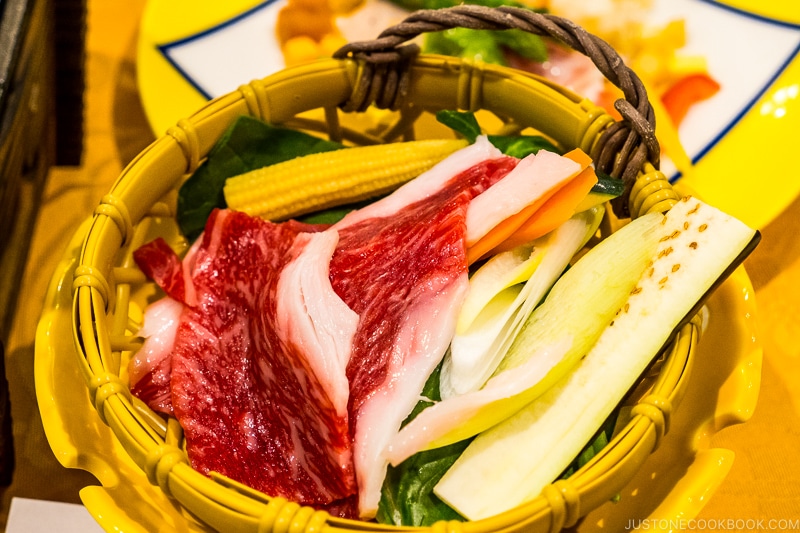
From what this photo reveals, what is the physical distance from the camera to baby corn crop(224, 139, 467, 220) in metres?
1.28

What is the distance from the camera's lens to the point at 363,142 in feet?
5.05

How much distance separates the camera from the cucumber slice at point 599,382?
0.90m

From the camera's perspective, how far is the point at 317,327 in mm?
999

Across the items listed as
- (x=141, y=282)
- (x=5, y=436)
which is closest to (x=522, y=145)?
(x=141, y=282)

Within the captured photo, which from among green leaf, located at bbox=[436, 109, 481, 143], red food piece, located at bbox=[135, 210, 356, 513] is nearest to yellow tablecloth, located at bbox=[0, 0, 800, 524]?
red food piece, located at bbox=[135, 210, 356, 513]

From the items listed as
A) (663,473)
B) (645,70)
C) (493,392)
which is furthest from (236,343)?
(645,70)

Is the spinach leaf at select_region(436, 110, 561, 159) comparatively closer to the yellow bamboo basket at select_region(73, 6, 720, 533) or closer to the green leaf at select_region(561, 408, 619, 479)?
the yellow bamboo basket at select_region(73, 6, 720, 533)

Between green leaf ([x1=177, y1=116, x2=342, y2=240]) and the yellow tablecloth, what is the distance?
0.52 meters

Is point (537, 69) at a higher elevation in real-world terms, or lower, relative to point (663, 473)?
higher

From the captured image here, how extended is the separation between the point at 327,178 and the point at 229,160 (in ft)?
0.63

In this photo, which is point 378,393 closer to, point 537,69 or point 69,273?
point 69,273

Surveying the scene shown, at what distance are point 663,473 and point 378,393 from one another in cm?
43

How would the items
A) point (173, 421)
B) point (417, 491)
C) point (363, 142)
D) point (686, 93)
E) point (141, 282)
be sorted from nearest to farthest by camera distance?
point (417, 491) < point (173, 421) < point (141, 282) < point (363, 142) < point (686, 93)

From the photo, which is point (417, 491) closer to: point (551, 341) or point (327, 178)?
point (551, 341)
